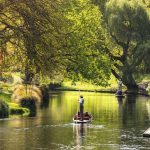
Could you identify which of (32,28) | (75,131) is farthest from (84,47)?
(32,28)

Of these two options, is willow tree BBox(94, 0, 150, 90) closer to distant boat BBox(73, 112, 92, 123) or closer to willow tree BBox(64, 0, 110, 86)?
willow tree BBox(64, 0, 110, 86)

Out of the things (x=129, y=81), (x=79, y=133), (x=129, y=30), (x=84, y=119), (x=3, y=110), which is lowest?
(x=79, y=133)

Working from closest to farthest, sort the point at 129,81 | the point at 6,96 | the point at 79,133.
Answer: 1. the point at 79,133
2. the point at 6,96
3. the point at 129,81

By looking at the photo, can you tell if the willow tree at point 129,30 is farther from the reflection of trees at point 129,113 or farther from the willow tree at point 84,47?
the reflection of trees at point 129,113

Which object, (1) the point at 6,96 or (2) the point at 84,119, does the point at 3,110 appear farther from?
(1) the point at 6,96

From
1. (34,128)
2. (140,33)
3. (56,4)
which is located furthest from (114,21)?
(56,4)

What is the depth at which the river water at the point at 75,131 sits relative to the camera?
31969 millimetres

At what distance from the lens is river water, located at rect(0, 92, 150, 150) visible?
3197cm

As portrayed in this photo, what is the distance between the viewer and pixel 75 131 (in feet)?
130

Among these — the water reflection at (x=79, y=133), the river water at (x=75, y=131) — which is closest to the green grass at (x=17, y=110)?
the river water at (x=75, y=131)

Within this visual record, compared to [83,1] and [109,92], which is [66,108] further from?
[109,92]

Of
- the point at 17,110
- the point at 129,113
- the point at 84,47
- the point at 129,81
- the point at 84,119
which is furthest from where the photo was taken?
the point at 129,81

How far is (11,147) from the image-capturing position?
30.9 m

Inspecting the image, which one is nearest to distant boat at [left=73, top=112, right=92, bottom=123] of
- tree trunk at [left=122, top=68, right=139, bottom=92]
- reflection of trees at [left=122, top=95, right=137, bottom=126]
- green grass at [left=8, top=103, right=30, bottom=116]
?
reflection of trees at [left=122, top=95, right=137, bottom=126]
